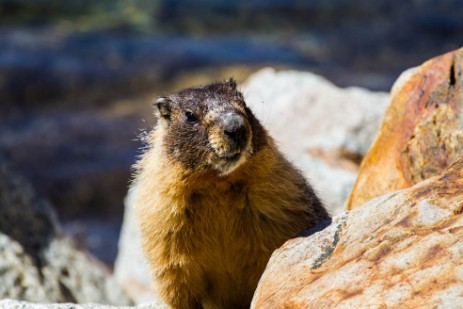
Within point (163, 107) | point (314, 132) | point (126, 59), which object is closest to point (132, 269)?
point (314, 132)

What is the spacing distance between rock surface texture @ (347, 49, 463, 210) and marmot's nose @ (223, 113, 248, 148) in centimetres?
122

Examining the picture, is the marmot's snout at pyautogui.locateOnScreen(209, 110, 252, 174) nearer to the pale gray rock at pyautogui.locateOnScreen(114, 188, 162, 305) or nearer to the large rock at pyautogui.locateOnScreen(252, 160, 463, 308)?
the large rock at pyautogui.locateOnScreen(252, 160, 463, 308)

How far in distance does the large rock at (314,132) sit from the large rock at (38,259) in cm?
73

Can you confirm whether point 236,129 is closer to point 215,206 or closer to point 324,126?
point 215,206

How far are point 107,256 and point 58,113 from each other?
5486 millimetres

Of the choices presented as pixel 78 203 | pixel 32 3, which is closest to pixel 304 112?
pixel 78 203

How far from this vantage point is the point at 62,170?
49.7 feet

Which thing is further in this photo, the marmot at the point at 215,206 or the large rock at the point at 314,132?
the large rock at the point at 314,132

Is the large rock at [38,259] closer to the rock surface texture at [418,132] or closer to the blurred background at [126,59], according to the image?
the rock surface texture at [418,132]

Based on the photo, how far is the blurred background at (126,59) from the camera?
14.9 metres

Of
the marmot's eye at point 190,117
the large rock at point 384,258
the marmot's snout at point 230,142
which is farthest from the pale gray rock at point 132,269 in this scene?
the large rock at point 384,258

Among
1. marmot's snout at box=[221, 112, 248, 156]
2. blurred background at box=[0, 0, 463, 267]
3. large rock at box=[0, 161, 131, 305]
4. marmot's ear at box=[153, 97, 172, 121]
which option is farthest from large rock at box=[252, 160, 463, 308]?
blurred background at box=[0, 0, 463, 267]

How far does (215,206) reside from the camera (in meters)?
4.94

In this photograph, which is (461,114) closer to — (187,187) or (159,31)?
(187,187)
